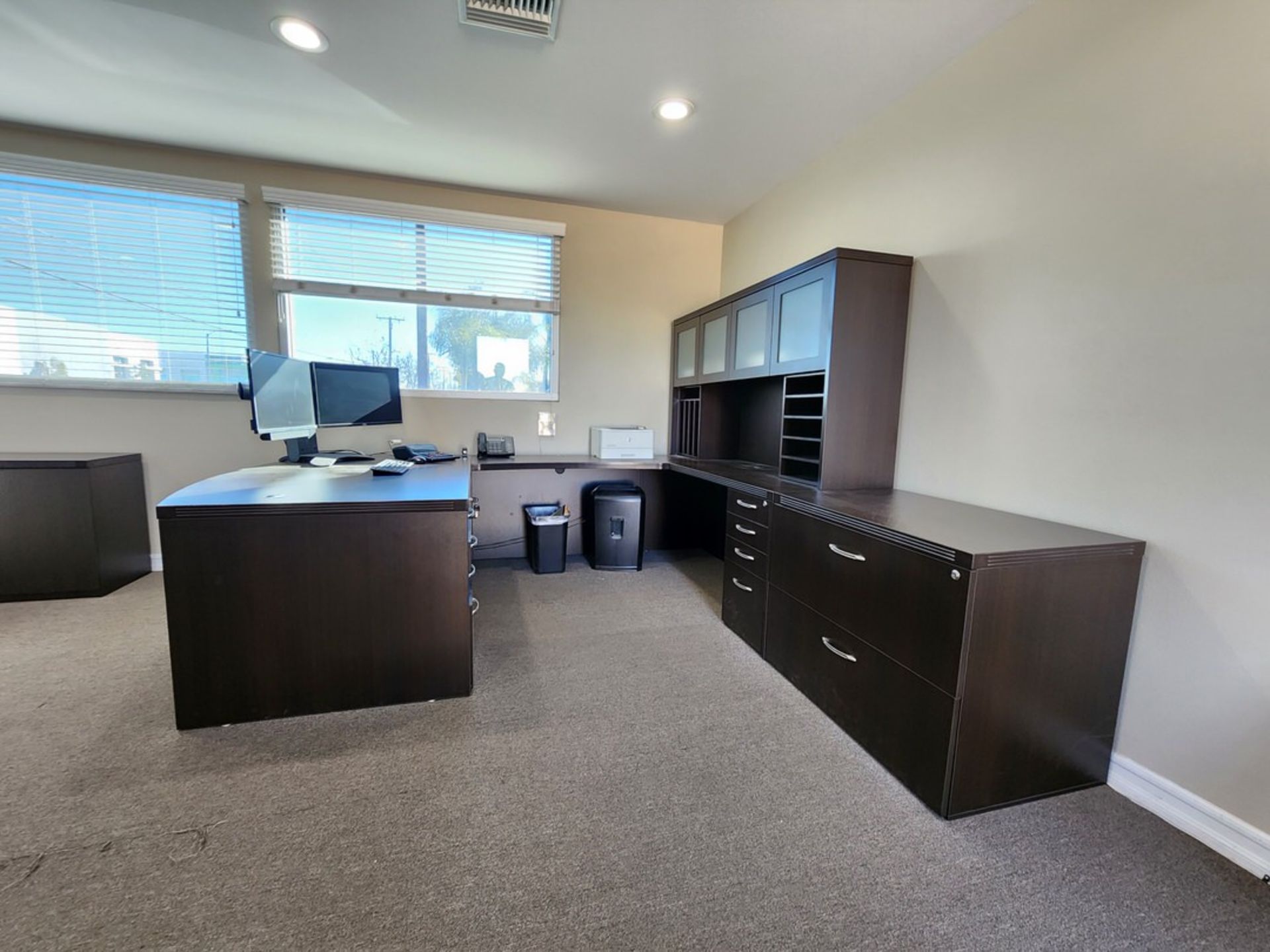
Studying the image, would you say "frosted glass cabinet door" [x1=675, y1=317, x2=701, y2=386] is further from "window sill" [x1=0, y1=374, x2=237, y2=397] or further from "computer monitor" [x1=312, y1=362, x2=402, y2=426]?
"window sill" [x1=0, y1=374, x2=237, y2=397]

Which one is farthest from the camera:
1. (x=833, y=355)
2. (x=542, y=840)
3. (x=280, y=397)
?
(x=280, y=397)

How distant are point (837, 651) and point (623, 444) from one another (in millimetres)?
2084

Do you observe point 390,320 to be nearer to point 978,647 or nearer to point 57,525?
point 57,525

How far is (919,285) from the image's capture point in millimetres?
2281

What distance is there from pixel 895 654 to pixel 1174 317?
123 centimetres

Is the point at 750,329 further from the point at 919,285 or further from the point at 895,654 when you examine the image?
the point at 895,654

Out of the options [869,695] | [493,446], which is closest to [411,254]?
[493,446]

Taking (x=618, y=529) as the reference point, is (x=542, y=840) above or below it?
below

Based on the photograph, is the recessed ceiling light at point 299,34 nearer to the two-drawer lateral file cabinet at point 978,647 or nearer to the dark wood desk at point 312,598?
the dark wood desk at point 312,598

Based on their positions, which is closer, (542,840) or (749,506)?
(542,840)

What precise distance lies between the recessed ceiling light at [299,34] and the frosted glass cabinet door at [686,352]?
7.80 ft

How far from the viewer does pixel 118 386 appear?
3.12 meters

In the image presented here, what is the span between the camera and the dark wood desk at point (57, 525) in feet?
8.94

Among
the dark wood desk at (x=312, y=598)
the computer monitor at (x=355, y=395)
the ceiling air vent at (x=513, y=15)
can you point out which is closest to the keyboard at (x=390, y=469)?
the dark wood desk at (x=312, y=598)
